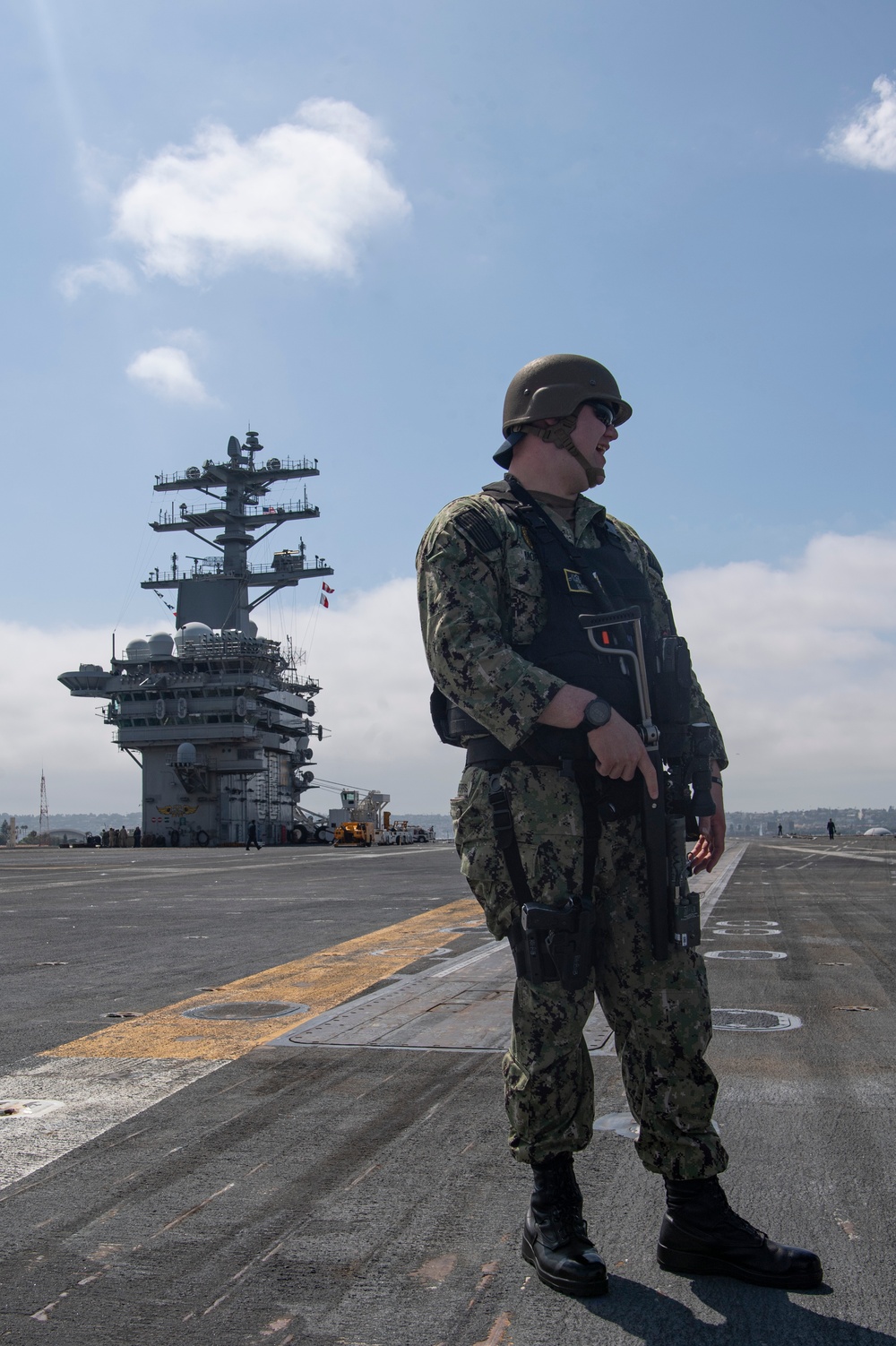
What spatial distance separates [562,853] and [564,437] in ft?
3.86

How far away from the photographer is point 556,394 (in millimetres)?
2814

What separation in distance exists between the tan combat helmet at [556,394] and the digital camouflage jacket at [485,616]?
9.7 inches

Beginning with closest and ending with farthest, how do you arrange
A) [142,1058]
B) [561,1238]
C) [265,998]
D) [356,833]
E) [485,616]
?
[561,1238]
[485,616]
[142,1058]
[265,998]
[356,833]

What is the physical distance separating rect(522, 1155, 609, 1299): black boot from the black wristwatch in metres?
1.04

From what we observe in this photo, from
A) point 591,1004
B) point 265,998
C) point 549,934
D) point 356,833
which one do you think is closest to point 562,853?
point 549,934

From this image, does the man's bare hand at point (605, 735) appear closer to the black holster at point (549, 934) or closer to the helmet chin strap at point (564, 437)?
the black holster at point (549, 934)

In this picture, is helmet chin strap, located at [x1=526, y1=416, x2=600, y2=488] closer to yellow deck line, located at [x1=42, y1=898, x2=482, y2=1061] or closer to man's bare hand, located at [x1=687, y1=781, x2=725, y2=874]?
man's bare hand, located at [x1=687, y1=781, x2=725, y2=874]

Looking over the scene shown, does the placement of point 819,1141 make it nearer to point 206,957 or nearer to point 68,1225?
point 68,1225

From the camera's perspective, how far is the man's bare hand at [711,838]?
9.12 feet

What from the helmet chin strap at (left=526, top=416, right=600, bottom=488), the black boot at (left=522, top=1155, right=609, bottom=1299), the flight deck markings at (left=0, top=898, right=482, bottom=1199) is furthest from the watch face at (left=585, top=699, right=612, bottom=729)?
the flight deck markings at (left=0, top=898, right=482, bottom=1199)

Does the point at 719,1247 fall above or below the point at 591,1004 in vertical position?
below

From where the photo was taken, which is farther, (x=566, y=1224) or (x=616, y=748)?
(x=616, y=748)

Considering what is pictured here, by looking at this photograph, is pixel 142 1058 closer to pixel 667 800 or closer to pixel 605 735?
pixel 667 800

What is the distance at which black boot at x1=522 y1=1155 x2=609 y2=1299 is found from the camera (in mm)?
2152
